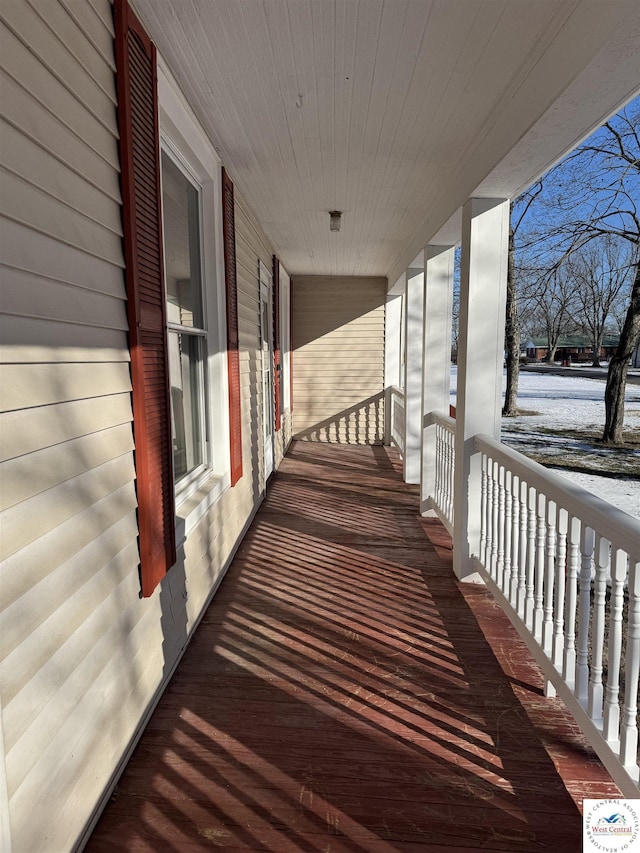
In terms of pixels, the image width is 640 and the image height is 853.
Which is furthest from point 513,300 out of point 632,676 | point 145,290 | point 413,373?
point 632,676

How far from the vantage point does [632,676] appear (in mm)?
1484

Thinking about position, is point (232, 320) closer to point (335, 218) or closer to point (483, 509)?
point (335, 218)

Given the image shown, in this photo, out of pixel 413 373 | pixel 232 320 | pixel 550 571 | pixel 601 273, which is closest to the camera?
pixel 550 571

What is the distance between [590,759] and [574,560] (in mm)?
671

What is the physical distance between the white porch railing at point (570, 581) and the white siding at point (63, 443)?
1515 millimetres

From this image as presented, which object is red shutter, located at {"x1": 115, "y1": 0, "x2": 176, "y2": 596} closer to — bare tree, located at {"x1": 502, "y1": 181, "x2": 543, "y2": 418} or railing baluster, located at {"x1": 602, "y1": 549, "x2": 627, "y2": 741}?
railing baluster, located at {"x1": 602, "y1": 549, "x2": 627, "y2": 741}

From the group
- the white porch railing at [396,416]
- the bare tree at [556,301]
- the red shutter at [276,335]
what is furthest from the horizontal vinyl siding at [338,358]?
the bare tree at [556,301]

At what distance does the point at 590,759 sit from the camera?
1808mm

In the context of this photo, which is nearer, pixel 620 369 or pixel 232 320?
pixel 232 320

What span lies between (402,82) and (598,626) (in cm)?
229

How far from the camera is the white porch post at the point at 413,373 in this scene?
18.3 ft

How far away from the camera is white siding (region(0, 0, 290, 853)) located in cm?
115

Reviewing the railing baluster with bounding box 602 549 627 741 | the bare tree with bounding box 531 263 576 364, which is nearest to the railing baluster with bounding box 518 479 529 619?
the railing baluster with bounding box 602 549 627 741

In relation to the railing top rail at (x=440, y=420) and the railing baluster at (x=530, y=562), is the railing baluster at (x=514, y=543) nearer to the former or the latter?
the railing baluster at (x=530, y=562)
